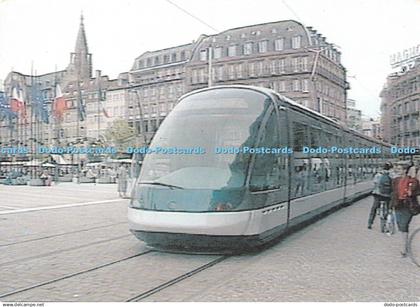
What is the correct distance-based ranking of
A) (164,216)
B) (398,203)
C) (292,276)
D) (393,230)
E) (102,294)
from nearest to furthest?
(102,294) < (292,276) < (164,216) < (398,203) < (393,230)

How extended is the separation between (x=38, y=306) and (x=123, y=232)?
488cm

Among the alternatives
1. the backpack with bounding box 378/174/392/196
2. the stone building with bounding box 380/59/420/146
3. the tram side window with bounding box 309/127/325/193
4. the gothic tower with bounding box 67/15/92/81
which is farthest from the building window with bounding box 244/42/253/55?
the backpack with bounding box 378/174/392/196

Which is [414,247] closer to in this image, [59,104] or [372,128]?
[372,128]

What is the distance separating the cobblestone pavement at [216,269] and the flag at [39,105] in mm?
1590

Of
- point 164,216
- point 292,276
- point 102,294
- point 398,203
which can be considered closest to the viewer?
→ point 102,294

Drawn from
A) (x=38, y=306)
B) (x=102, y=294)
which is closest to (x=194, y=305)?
(x=102, y=294)

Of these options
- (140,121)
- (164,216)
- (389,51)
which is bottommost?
(164,216)

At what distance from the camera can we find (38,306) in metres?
4.68

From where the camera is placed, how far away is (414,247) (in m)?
7.88

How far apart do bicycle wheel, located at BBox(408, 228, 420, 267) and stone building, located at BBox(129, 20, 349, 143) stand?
6.80 feet

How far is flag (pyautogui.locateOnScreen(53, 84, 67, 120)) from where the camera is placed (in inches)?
260

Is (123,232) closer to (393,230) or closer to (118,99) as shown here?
(118,99)

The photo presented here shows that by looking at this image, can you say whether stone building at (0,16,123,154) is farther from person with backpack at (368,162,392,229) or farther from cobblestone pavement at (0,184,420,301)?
person with backpack at (368,162,392,229)

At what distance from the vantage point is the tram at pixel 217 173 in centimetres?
668
